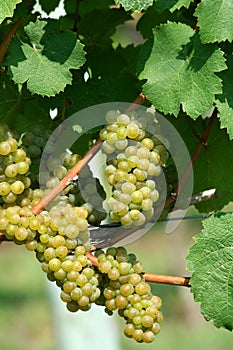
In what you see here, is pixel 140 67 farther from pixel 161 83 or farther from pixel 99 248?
pixel 99 248

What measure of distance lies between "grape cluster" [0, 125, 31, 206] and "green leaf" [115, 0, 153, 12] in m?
0.22

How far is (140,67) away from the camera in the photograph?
102 cm

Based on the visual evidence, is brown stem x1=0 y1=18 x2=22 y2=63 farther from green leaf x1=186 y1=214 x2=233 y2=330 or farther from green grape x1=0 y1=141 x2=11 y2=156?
green leaf x1=186 y1=214 x2=233 y2=330

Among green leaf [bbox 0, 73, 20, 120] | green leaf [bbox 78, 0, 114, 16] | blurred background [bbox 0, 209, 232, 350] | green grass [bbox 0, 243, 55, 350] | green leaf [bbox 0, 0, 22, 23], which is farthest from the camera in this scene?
green grass [bbox 0, 243, 55, 350]

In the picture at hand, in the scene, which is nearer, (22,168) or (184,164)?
(22,168)

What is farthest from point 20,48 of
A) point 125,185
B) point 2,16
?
point 125,185

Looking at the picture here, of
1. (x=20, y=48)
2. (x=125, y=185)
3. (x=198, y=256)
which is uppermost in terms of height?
(x=20, y=48)

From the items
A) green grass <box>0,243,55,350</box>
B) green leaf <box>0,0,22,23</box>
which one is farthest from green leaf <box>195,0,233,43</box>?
green grass <box>0,243,55,350</box>

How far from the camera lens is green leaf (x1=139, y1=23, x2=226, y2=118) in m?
0.99

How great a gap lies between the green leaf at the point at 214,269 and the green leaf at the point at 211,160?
0.17m

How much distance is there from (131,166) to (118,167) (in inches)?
0.8

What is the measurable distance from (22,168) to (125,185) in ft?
0.43

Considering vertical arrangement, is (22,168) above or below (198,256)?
above

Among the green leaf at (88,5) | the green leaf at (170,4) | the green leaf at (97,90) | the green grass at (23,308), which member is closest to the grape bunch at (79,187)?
the green leaf at (97,90)
